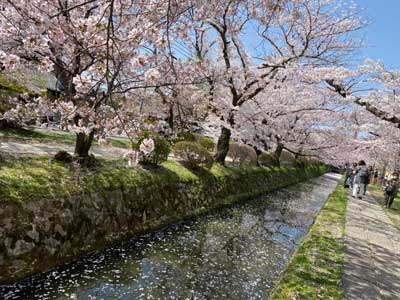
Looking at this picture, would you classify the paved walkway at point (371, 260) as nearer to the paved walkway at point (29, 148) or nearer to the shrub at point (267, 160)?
the paved walkway at point (29, 148)

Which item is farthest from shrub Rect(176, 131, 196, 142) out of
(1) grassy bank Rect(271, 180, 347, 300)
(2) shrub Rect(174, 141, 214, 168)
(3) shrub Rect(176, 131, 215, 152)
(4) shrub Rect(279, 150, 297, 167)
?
(4) shrub Rect(279, 150, 297, 167)

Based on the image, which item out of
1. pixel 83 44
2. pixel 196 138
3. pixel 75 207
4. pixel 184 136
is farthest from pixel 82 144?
pixel 196 138

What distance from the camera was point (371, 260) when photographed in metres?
7.27

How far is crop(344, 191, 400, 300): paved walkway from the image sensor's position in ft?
18.1

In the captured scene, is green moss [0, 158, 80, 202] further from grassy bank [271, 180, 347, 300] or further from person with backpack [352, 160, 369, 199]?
person with backpack [352, 160, 369, 199]

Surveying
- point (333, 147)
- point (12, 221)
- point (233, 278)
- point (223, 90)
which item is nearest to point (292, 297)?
point (233, 278)

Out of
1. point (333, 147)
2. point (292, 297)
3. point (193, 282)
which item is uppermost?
point (333, 147)

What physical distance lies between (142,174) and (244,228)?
354 cm

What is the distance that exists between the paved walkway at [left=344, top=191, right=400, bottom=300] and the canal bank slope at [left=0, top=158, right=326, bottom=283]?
4489mm

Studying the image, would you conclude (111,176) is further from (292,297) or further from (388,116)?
(388,116)

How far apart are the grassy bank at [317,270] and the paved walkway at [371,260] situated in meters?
0.19

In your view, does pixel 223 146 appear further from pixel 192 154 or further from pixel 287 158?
pixel 287 158

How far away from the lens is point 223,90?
1661cm

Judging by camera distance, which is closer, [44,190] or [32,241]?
[32,241]
